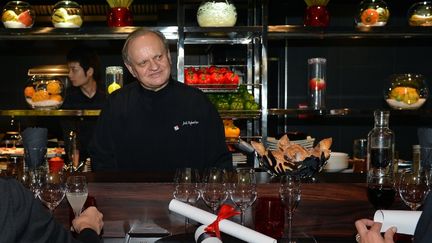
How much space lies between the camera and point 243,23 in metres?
6.12

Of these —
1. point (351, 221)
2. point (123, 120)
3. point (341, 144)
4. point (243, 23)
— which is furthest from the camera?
point (341, 144)

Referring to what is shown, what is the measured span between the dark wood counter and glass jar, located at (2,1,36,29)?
7.32ft

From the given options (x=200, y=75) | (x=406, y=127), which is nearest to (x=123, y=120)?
(x=200, y=75)

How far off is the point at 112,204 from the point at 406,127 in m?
4.61

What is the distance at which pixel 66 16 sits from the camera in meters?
4.39

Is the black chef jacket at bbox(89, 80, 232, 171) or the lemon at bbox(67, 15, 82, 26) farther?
the lemon at bbox(67, 15, 82, 26)

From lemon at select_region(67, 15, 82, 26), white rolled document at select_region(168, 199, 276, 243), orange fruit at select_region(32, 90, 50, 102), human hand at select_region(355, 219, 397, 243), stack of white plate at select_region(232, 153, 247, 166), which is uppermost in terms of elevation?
lemon at select_region(67, 15, 82, 26)

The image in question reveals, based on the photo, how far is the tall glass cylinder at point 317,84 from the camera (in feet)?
15.0

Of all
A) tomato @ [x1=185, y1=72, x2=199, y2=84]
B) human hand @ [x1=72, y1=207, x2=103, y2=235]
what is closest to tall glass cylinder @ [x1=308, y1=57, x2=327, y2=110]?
tomato @ [x1=185, y1=72, x2=199, y2=84]

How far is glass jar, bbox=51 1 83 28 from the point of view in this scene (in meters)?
4.39

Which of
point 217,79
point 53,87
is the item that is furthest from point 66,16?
point 217,79

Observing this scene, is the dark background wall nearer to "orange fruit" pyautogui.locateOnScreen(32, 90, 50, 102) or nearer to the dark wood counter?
"orange fruit" pyautogui.locateOnScreen(32, 90, 50, 102)

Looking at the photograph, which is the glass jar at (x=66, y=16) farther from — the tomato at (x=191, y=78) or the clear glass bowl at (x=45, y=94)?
the tomato at (x=191, y=78)

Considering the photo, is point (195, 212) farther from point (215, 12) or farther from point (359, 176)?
point (215, 12)
